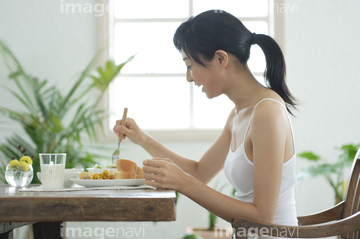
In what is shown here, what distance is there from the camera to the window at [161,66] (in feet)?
13.6

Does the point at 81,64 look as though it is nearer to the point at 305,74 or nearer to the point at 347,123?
the point at 305,74

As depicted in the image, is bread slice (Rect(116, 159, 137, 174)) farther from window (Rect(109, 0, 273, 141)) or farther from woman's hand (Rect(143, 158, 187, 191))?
window (Rect(109, 0, 273, 141))

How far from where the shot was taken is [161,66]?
13.7 feet

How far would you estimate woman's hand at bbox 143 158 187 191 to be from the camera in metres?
1.40

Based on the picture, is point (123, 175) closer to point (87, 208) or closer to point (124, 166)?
A: point (124, 166)

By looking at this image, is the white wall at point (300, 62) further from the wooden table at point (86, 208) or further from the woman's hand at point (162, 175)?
the wooden table at point (86, 208)

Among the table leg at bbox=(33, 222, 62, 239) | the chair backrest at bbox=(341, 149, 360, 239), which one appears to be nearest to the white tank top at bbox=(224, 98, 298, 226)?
the chair backrest at bbox=(341, 149, 360, 239)

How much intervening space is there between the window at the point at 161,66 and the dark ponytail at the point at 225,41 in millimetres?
2359

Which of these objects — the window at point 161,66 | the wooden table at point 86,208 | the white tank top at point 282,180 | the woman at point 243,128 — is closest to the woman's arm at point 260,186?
the woman at point 243,128

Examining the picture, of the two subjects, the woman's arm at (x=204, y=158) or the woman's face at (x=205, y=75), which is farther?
the woman's arm at (x=204, y=158)

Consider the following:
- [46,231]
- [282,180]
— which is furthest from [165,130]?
[282,180]

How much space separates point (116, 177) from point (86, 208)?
0.43 metres

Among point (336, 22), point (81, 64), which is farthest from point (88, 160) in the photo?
point (336, 22)

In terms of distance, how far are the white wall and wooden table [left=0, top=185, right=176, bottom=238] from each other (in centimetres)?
277
